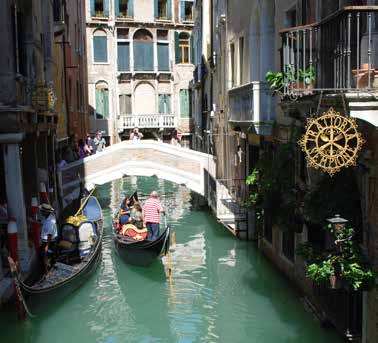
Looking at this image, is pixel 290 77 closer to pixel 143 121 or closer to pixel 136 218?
pixel 136 218

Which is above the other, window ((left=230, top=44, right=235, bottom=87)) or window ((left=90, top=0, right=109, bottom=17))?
window ((left=90, top=0, right=109, bottom=17))

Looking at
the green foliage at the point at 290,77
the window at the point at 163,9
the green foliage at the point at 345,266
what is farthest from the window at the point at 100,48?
the green foliage at the point at 345,266

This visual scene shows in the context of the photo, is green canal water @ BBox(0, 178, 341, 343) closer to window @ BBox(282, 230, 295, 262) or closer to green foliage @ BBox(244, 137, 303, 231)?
window @ BBox(282, 230, 295, 262)

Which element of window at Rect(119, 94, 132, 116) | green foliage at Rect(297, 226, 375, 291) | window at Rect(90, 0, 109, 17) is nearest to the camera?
green foliage at Rect(297, 226, 375, 291)

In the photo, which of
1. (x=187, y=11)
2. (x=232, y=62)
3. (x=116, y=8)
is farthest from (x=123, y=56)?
(x=232, y=62)

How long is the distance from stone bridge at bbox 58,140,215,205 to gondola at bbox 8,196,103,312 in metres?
2.70

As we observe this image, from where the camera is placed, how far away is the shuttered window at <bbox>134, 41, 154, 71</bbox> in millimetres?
26391

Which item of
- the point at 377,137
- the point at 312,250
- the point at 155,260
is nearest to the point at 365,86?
the point at 377,137

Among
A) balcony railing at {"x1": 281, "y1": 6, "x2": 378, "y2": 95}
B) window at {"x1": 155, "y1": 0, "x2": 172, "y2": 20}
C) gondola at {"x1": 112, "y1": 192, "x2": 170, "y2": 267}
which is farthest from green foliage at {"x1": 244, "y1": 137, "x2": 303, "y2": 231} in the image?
window at {"x1": 155, "y1": 0, "x2": 172, "y2": 20}

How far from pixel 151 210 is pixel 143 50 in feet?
57.3

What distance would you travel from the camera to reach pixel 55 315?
7.89 m

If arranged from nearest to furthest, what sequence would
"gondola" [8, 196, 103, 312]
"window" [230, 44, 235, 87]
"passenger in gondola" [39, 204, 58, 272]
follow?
1. "gondola" [8, 196, 103, 312]
2. "passenger in gondola" [39, 204, 58, 272]
3. "window" [230, 44, 235, 87]

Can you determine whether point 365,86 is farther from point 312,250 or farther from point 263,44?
point 263,44

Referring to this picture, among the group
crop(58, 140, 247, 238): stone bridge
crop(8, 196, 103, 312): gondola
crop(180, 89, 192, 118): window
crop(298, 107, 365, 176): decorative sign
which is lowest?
crop(8, 196, 103, 312): gondola
